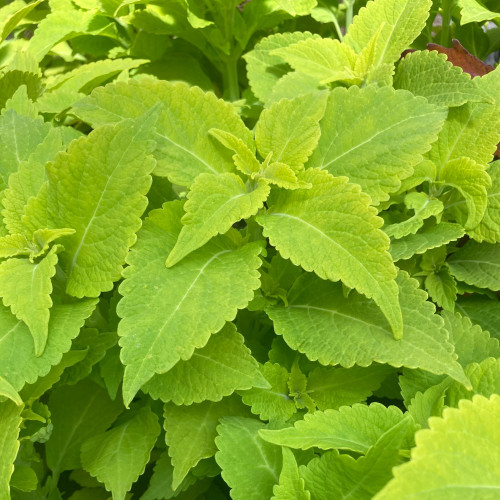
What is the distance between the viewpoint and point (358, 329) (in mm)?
657

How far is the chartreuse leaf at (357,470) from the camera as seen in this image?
0.55 metres

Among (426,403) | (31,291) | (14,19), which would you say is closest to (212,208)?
(31,291)

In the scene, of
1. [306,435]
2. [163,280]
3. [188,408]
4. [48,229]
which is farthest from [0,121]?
[306,435]

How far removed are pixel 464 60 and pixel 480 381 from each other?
0.56 m

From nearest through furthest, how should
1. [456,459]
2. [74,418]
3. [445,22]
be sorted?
[456,459]
[74,418]
[445,22]

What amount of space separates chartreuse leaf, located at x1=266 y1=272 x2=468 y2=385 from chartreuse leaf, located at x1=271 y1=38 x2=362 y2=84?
34 centimetres

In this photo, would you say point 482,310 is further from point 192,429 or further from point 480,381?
point 192,429

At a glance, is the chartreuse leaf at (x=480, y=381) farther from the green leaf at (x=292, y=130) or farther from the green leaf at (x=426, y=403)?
the green leaf at (x=292, y=130)

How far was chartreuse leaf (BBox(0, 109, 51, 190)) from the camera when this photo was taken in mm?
738

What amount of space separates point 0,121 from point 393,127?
0.51m

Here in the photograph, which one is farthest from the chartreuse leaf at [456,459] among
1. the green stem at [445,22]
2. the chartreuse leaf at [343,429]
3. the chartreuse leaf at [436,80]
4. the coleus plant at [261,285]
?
the green stem at [445,22]

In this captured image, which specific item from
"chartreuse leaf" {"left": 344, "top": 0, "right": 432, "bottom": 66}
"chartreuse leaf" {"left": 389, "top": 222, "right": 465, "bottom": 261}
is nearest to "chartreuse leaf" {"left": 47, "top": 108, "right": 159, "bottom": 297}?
"chartreuse leaf" {"left": 389, "top": 222, "right": 465, "bottom": 261}

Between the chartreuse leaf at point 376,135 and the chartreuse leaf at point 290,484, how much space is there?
31cm

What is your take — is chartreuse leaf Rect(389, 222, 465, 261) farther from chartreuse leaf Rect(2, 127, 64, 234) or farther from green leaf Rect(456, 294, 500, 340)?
chartreuse leaf Rect(2, 127, 64, 234)
